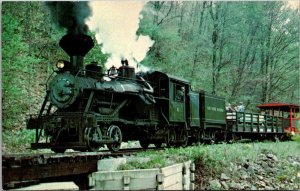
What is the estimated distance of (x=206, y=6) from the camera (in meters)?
9.86

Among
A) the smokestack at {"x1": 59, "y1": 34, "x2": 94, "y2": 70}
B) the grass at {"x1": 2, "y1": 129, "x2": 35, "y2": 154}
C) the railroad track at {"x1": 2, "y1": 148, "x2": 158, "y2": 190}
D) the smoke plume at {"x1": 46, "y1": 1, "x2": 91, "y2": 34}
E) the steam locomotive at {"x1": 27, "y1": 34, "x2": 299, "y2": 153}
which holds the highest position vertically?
the smoke plume at {"x1": 46, "y1": 1, "x2": 91, "y2": 34}

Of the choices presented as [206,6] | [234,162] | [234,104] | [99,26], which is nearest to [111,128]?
[99,26]

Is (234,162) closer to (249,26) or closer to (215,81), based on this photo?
(249,26)

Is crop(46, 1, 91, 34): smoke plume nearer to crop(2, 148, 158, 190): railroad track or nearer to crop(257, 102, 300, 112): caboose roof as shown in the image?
crop(2, 148, 158, 190): railroad track

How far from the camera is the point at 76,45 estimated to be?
884cm

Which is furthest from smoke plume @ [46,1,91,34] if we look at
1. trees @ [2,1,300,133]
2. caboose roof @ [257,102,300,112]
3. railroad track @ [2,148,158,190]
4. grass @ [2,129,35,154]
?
caboose roof @ [257,102,300,112]

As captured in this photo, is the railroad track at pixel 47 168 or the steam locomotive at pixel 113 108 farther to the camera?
the steam locomotive at pixel 113 108

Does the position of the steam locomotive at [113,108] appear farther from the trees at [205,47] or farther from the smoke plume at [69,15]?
the trees at [205,47]

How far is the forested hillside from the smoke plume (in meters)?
0.50

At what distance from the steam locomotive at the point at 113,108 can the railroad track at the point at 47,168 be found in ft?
3.88

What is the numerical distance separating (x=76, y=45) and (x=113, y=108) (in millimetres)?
1856

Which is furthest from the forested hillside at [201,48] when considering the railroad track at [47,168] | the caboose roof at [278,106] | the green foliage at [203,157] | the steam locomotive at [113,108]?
the green foliage at [203,157]

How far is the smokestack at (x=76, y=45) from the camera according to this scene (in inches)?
346

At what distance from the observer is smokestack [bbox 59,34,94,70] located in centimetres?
880
